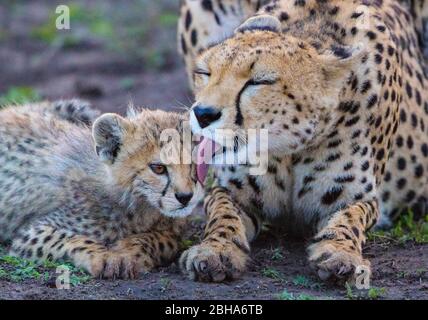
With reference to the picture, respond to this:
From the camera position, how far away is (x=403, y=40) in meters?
7.20

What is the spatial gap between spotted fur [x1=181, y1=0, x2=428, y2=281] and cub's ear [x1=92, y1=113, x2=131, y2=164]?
0.40 meters

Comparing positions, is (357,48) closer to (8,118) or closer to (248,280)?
(248,280)

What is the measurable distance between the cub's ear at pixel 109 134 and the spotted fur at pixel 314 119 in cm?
40

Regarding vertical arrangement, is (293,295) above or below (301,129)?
below

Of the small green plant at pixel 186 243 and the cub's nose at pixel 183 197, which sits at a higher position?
the cub's nose at pixel 183 197

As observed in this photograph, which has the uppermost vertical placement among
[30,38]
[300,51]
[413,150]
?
[30,38]

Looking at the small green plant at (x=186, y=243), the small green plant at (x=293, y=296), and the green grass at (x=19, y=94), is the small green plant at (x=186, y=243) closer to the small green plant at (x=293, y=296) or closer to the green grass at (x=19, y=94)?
the small green plant at (x=293, y=296)

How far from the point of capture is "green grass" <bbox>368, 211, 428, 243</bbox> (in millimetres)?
6527

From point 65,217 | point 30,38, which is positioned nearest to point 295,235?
point 65,217

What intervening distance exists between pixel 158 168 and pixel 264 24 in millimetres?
858

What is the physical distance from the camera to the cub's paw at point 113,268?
224 inches

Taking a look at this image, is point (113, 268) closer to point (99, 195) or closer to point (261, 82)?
point (99, 195)

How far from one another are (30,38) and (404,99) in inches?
217

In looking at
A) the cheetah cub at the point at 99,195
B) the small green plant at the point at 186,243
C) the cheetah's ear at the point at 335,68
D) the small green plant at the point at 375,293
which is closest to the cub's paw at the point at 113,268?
the cheetah cub at the point at 99,195
